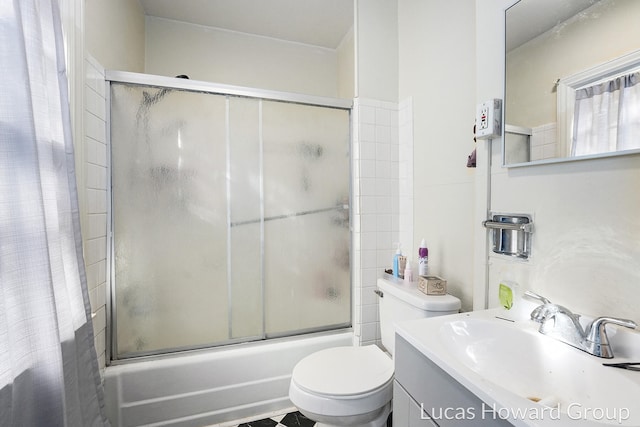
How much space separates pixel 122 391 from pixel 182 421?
342 millimetres

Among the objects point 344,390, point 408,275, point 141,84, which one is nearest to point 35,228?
point 141,84

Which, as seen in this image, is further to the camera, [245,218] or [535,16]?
[245,218]

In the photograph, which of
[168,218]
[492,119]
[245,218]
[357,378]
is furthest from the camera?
[245,218]

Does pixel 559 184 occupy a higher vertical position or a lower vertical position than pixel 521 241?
higher

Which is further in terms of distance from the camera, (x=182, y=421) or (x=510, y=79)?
(x=182, y=421)

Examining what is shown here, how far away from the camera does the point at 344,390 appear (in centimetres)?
107

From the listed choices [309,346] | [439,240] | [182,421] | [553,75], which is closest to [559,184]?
[553,75]

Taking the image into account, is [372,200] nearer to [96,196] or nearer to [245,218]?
[245,218]

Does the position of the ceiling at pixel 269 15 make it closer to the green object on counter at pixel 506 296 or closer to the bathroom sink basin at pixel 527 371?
the green object on counter at pixel 506 296

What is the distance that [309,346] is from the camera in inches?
65.8

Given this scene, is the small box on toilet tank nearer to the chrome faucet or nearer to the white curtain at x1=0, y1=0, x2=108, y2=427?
the chrome faucet

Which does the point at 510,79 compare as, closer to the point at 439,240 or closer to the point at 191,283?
the point at 439,240

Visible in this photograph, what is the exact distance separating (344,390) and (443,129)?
1278 millimetres

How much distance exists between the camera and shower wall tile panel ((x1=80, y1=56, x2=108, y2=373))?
1.21 m
